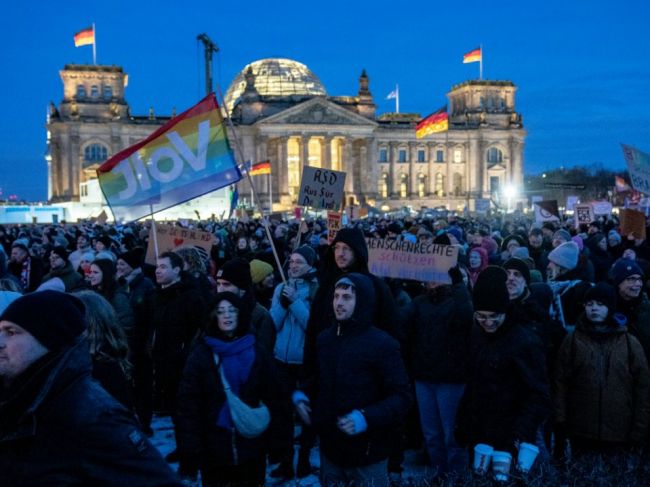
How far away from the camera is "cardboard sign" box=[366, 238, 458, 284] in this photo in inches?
249

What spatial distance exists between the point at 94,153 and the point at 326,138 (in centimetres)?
2305

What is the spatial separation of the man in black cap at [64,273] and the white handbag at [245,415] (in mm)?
3839

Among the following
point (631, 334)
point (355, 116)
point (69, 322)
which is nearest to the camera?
point (69, 322)

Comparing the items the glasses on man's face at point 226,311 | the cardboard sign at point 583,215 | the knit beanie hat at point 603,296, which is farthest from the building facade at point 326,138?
the glasses on man's face at point 226,311

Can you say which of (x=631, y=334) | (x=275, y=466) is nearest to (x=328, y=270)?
(x=275, y=466)

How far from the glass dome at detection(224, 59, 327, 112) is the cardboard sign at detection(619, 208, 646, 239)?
69947 mm

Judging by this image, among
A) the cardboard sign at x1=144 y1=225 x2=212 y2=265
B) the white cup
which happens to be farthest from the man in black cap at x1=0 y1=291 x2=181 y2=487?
the cardboard sign at x1=144 y1=225 x2=212 y2=265

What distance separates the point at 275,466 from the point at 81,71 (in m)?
68.3

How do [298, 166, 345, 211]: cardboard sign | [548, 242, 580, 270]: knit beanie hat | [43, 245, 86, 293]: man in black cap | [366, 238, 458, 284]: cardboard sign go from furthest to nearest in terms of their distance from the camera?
1. [298, 166, 345, 211]: cardboard sign
2. [43, 245, 86, 293]: man in black cap
3. [548, 242, 580, 270]: knit beanie hat
4. [366, 238, 458, 284]: cardboard sign

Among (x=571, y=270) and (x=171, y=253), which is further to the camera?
(x=571, y=270)

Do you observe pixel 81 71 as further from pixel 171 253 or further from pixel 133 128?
pixel 171 253

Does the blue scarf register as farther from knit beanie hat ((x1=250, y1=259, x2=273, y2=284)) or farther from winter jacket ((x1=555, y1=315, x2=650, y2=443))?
knit beanie hat ((x1=250, y1=259, x2=273, y2=284))

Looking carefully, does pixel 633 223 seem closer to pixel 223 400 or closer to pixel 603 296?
pixel 603 296

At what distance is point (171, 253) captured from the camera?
658 centimetres
